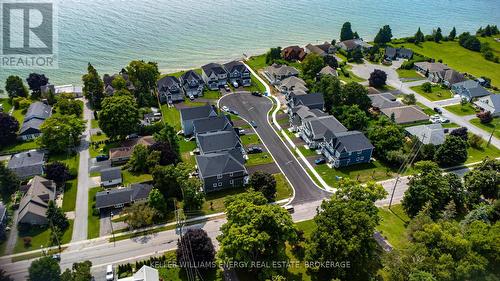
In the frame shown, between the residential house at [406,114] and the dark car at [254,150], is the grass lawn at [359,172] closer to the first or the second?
the dark car at [254,150]

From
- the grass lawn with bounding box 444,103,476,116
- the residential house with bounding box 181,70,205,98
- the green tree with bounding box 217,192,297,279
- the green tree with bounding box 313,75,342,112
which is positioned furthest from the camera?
the residential house with bounding box 181,70,205,98

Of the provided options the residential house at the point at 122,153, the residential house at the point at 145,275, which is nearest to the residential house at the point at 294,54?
the residential house at the point at 122,153

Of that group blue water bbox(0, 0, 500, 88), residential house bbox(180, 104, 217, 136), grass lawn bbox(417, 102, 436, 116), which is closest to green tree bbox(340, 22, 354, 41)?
blue water bbox(0, 0, 500, 88)

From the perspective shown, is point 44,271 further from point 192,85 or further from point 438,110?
point 438,110

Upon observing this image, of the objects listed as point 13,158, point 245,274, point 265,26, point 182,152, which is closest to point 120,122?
point 182,152

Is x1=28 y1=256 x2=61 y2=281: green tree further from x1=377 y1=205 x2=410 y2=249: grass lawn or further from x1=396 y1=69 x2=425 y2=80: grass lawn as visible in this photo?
x1=396 y1=69 x2=425 y2=80: grass lawn

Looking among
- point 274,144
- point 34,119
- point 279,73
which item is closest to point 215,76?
point 279,73
